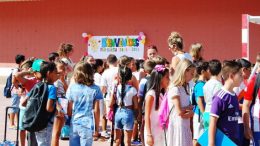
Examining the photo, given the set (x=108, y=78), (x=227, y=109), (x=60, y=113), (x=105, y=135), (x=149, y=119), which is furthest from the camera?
(x=105, y=135)

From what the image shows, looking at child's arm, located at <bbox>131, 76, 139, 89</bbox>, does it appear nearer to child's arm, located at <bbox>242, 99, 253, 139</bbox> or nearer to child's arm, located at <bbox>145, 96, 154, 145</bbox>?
child's arm, located at <bbox>145, 96, 154, 145</bbox>

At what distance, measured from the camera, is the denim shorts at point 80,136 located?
21.1ft

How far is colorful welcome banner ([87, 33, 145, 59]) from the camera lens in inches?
721

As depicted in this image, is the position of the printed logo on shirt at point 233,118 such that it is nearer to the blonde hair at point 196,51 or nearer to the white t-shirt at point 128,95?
the blonde hair at point 196,51

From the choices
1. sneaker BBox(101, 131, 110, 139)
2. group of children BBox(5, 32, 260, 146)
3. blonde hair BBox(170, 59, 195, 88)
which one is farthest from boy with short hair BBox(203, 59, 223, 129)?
sneaker BBox(101, 131, 110, 139)

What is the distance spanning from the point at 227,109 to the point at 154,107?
3.74ft

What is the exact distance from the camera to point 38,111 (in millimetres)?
6430

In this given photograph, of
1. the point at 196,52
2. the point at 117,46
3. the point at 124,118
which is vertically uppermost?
the point at 117,46

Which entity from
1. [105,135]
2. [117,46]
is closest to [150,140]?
[105,135]

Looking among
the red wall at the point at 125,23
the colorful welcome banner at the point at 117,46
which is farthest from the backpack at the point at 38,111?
the colorful welcome banner at the point at 117,46

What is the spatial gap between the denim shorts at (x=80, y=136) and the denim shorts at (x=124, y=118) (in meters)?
1.83

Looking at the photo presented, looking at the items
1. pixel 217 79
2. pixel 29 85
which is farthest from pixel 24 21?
pixel 217 79

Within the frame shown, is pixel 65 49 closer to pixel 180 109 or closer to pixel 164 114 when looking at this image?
pixel 164 114

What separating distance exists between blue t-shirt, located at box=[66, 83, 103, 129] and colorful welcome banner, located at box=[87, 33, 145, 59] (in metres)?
11.7
